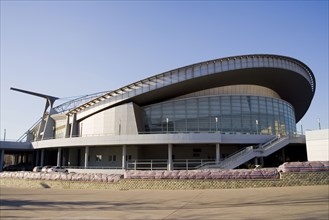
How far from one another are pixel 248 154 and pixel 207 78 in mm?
14812

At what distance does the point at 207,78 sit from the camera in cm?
4403

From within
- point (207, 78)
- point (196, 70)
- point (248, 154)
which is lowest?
point (248, 154)

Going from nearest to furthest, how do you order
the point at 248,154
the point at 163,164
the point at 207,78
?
1. the point at 248,154
2. the point at 163,164
3. the point at 207,78

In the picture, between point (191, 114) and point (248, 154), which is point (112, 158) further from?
point (248, 154)

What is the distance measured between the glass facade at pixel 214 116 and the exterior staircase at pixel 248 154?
25.1 feet

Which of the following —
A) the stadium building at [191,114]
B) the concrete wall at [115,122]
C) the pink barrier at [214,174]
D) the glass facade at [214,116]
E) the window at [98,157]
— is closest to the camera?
the pink barrier at [214,174]

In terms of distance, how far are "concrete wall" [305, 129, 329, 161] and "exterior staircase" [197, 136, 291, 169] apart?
4.79 metres

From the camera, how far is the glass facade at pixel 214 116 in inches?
1747

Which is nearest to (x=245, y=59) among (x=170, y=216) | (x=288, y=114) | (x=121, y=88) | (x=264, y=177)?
(x=288, y=114)

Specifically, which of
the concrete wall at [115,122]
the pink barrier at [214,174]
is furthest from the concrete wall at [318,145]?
the concrete wall at [115,122]

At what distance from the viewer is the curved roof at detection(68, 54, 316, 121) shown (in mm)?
42906

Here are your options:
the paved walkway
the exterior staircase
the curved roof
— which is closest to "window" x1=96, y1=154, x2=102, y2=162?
the curved roof

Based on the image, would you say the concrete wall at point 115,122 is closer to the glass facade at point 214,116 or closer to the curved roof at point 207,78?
the curved roof at point 207,78

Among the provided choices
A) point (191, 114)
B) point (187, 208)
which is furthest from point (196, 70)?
point (187, 208)
